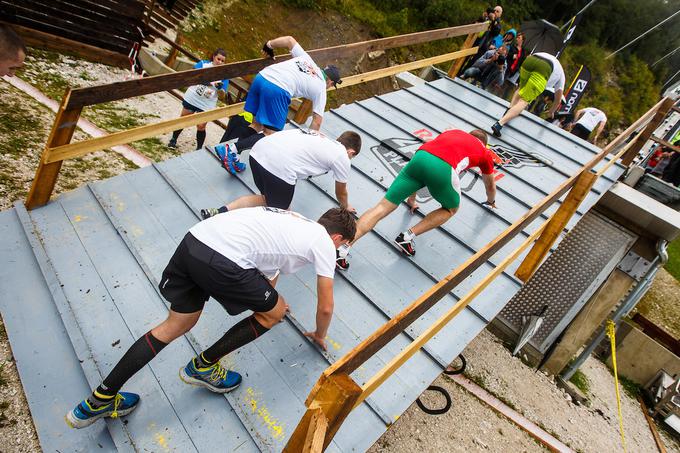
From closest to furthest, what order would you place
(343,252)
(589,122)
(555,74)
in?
(343,252) < (555,74) < (589,122)

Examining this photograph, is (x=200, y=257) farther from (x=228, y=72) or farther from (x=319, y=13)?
(x=319, y=13)

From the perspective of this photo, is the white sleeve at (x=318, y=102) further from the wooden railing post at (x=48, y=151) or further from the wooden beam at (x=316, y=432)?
the wooden beam at (x=316, y=432)

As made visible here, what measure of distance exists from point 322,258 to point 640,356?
1001 centimetres

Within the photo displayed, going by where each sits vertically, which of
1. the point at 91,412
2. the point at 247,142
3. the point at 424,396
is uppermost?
the point at 247,142

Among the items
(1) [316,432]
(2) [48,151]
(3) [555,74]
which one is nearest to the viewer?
(1) [316,432]

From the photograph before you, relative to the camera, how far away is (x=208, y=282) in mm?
2236

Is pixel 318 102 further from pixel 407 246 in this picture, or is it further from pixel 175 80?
pixel 407 246

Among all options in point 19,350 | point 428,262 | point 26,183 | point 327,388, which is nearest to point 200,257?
point 327,388

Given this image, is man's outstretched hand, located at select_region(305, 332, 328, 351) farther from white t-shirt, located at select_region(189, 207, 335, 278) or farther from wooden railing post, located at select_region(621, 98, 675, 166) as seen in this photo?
wooden railing post, located at select_region(621, 98, 675, 166)

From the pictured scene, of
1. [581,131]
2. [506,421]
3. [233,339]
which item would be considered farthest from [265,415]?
[581,131]

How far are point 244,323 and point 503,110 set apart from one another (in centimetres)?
638

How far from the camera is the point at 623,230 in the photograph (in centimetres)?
608

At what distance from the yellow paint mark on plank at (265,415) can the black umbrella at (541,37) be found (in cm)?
958

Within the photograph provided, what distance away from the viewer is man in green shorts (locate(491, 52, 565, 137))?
6.34 m
